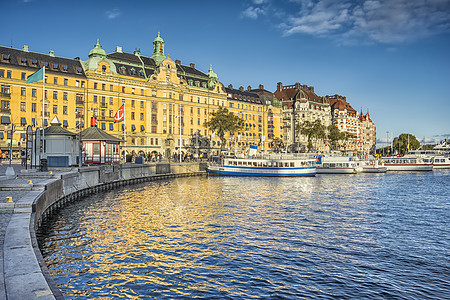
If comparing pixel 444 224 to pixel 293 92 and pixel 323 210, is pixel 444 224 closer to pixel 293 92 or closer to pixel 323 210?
pixel 323 210

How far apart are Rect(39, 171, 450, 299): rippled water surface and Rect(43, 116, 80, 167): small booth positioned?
38.6 feet

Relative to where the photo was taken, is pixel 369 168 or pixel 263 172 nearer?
pixel 263 172

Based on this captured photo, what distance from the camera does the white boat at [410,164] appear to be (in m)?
107

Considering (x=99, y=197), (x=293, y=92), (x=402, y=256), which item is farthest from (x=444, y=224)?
Answer: (x=293, y=92)

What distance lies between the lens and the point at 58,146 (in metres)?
46.8

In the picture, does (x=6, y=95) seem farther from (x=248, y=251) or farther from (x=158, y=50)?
(x=248, y=251)

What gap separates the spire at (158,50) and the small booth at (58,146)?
7684 centimetres

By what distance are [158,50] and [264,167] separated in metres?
61.5

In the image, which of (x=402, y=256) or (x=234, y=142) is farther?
(x=234, y=142)

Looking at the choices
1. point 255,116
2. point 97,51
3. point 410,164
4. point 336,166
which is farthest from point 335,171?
point 97,51

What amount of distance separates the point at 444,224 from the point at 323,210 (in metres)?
10.1

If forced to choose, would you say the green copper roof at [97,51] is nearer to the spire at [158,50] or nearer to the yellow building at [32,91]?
the yellow building at [32,91]

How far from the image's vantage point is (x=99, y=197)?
43562 millimetres

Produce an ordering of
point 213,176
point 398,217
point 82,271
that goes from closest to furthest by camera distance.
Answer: point 82,271, point 398,217, point 213,176
